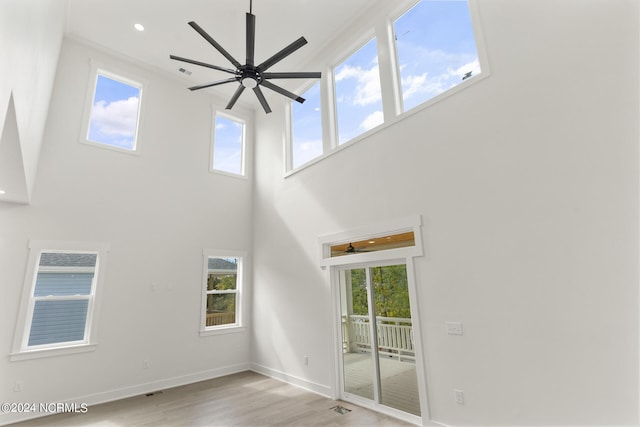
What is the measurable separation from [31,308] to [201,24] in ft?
16.8

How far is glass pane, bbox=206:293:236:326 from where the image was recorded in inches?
251

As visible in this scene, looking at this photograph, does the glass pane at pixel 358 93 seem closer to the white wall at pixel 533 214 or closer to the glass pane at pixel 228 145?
the white wall at pixel 533 214

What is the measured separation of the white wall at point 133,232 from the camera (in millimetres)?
4645

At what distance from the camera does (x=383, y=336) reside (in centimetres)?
441

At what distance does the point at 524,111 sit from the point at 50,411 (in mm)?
7087

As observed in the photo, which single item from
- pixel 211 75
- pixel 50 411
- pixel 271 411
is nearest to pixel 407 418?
pixel 271 411

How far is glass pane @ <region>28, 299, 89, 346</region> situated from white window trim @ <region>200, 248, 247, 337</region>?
186 cm

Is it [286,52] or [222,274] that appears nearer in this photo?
[286,52]

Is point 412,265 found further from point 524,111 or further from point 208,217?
point 208,217

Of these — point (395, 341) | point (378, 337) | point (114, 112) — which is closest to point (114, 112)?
point (114, 112)

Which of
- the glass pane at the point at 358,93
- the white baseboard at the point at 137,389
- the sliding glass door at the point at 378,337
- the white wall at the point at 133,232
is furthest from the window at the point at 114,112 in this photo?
Result: the sliding glass door at the point at 378,337

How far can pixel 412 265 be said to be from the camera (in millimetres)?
4031

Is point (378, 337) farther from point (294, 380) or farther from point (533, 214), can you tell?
point (533, 214)

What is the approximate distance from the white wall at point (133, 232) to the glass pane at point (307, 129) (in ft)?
6.07
